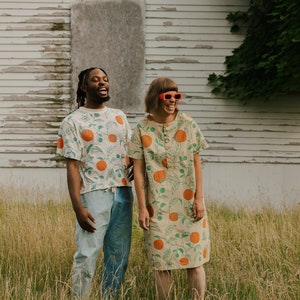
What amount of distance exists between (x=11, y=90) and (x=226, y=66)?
3.41 meters

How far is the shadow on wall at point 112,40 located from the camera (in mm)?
9508

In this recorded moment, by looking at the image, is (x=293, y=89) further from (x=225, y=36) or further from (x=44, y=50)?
(x=44, y=50)

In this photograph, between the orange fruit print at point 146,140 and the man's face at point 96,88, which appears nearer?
the orange fruit print at point 146,140

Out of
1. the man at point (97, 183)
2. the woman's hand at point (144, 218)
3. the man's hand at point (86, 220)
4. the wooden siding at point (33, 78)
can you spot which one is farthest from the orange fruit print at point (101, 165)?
the wooden siding at point (33, 78)

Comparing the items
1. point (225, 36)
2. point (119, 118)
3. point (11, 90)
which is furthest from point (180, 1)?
point (119, 118)

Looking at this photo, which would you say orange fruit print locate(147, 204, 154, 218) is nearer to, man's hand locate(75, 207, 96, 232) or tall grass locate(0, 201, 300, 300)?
man's hand locate(75, 207, 96, 232)

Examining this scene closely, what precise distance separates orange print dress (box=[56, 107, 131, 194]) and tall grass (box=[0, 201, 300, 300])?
0.70m

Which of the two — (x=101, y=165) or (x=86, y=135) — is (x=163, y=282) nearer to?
(x=101, y=165)

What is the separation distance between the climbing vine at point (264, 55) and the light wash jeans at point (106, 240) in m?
5.06

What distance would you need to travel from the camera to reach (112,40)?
9523 millimetres

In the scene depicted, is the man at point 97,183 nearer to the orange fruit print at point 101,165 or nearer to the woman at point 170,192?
the orange fruit print at point 101,165

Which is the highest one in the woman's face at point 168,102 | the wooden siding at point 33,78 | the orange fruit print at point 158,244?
the wooden siding at point 33,78

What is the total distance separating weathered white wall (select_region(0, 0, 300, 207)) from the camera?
31.2ft

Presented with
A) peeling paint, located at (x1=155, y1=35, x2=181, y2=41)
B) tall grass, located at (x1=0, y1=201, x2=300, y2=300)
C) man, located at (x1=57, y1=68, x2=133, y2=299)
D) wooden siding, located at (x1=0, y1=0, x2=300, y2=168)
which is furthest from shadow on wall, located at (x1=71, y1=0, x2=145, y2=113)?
man, located at (x1=57, y1=68, x2=133, y2=299)
